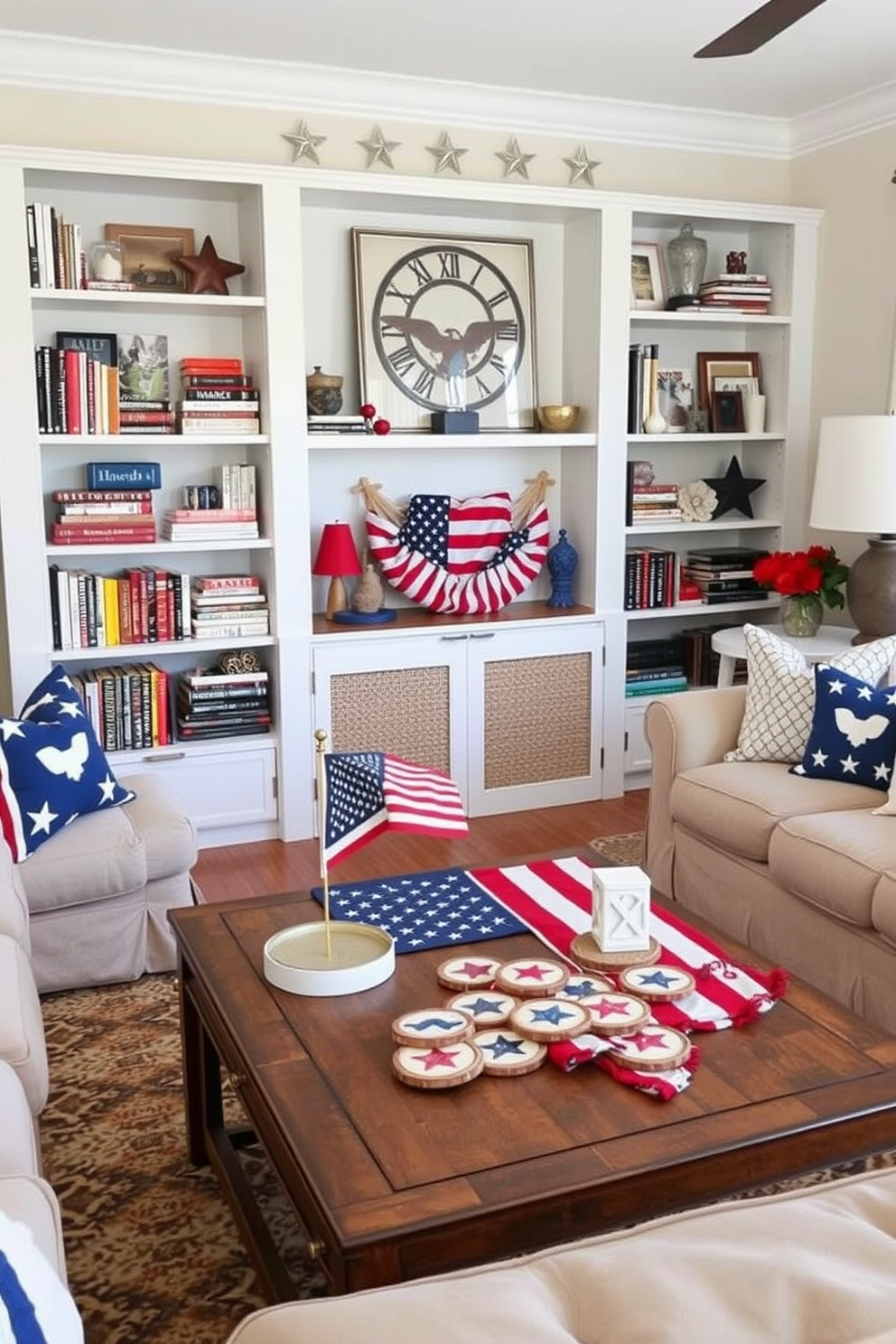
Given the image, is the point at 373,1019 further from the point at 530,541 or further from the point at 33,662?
the point at 530,541

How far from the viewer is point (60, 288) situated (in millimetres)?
3828

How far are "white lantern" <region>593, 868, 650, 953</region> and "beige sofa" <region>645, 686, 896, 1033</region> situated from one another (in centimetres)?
76

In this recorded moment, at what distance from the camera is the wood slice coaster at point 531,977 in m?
2.09

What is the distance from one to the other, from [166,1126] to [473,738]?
218 centimetres

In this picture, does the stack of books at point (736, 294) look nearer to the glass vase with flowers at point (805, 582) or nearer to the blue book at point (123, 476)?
the glass vase with flowers at point (805, 582)

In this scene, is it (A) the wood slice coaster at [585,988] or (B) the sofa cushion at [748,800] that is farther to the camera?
(B) the sofa cushion at [748,800]

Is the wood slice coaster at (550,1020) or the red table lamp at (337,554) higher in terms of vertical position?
Result: the red table lamp at (337,554)

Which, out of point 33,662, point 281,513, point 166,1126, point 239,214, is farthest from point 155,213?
point 166,1126

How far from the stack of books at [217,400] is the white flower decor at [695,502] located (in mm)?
1750

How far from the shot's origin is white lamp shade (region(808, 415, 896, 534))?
396 cm

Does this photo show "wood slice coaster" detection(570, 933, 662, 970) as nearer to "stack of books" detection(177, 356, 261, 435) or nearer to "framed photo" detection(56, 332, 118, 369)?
"stack of books" detection(177, 356, 261, 435)

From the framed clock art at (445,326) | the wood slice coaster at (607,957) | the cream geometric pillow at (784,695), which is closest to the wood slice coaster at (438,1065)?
the wood slice coaster at (607,957)

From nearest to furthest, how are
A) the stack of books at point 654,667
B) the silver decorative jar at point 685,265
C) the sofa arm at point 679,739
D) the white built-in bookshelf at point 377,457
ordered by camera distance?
the sofa arm at point 679,739, the white built-in bookshelf at point 377,457, the silver decorative jar at point 685,265, the stack of books at point 654,667

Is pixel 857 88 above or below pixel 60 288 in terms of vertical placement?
above
